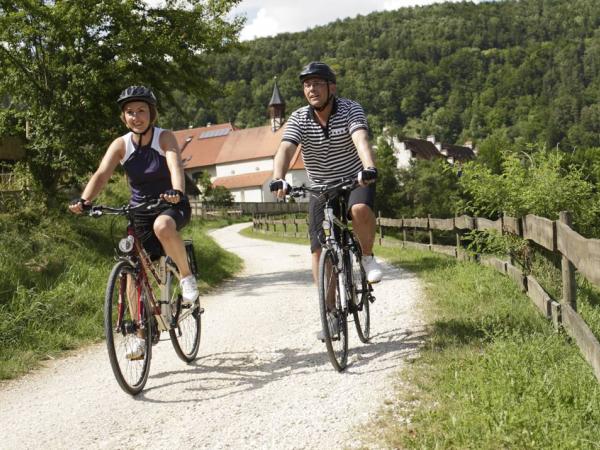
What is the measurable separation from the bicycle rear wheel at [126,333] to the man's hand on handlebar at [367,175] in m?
1.80

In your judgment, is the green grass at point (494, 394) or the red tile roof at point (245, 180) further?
the red tile roof at point (245, 180)

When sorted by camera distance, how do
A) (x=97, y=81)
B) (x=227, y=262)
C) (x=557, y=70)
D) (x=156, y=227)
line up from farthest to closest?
(x=557, y=70) → (x=227, y=262) → (x=97, y=81) → (x=156, y=227)

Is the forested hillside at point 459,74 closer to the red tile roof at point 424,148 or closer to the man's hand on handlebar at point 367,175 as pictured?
the red tile roof at point 424,148

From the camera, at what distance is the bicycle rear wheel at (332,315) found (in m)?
4.44

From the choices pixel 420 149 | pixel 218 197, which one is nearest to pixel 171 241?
pixel 218 197

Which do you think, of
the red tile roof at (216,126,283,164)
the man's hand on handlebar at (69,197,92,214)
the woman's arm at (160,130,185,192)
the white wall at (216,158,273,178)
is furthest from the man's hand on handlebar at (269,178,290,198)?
the red tile roof at (216,126,283,164)

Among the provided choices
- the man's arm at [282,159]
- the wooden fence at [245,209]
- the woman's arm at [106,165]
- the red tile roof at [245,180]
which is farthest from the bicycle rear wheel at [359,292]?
the red tile roof at [245,180]

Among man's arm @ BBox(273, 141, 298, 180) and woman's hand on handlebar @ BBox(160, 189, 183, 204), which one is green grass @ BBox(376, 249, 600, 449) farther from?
woman's hand on handlebar @ BBox(160, 189, 183, 204)

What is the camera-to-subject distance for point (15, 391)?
4.85 metres

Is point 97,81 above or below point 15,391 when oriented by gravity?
above

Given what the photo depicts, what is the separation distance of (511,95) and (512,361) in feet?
536

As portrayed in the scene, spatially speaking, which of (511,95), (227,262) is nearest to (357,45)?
(511,95)

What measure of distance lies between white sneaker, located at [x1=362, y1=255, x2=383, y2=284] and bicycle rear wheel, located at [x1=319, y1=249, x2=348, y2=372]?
40 centimetres

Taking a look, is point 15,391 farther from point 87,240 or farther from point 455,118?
point 455,118
